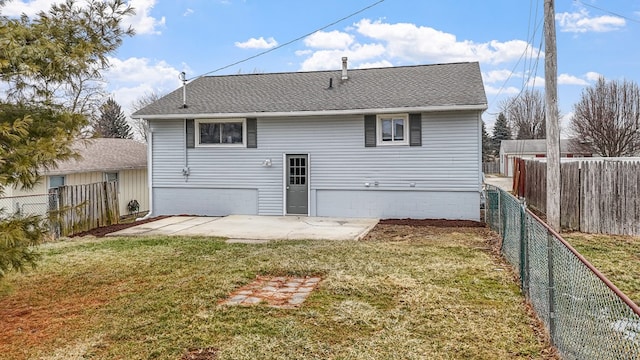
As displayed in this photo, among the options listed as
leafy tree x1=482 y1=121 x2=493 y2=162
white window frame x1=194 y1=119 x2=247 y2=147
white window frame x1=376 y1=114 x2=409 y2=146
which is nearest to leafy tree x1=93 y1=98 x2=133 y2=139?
white window frame x1=194 y1=119 x2=247 y2=147

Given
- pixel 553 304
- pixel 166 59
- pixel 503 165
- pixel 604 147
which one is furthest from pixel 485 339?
pixel 503 165

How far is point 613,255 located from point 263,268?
244 inches

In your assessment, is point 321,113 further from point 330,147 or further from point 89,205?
point 89,205

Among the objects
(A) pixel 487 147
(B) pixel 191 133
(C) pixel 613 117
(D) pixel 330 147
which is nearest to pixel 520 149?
(A) pixel 487 147

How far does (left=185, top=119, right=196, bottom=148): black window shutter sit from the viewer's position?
1375 cm

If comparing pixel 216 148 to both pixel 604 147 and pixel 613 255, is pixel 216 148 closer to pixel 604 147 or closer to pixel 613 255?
pixel 613 255

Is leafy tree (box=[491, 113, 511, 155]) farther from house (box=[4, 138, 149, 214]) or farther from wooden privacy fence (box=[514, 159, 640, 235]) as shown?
wooden privacy fence (box=[514, 159, 640, 235])

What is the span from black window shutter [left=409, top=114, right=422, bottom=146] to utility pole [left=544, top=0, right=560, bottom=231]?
11.2 ft

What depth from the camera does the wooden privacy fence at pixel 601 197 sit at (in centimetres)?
969

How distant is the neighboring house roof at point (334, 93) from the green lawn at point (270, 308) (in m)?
5.35

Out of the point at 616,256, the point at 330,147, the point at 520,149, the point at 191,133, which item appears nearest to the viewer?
the point at 616,256

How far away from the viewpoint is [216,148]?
1366cm

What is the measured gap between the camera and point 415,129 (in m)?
12.2

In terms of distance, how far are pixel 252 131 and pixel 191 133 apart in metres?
2.01
